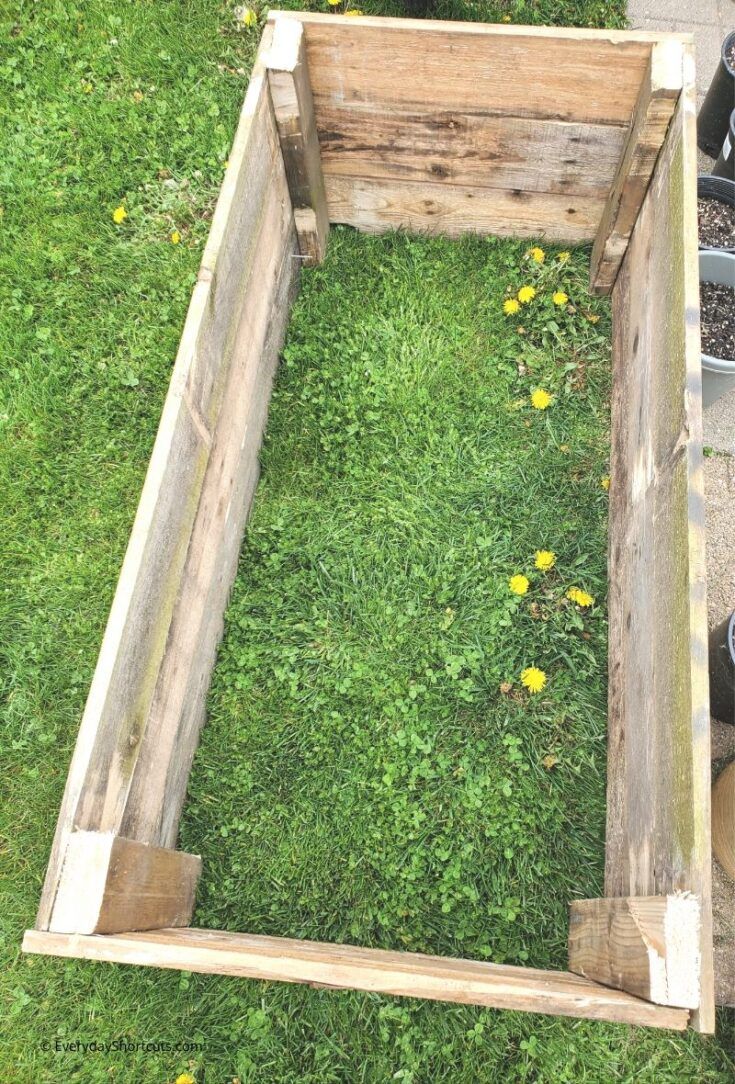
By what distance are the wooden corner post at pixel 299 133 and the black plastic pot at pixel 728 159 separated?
1675mm

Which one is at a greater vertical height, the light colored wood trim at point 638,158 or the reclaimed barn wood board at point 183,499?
the light colored wood trim at point 638,158

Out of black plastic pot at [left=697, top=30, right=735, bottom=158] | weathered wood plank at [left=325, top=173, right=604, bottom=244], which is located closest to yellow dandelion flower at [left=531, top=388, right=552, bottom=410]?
weathered wood plank at [left=325, top=173, right=604, bottom=244]

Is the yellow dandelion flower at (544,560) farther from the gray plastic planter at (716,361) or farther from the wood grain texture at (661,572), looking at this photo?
the gray plastic planter at (716,361)

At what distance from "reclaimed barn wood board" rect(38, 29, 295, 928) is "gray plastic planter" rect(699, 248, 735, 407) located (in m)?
1.61

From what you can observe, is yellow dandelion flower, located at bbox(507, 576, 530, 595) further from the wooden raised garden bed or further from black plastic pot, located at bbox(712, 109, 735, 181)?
black plastic pot, located at bbox(712, 109, 735, 181)

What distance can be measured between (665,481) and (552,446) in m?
0.91

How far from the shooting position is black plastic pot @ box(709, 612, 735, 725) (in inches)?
104

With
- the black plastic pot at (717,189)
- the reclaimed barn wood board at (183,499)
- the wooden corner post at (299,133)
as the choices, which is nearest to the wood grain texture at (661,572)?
the black plastic pot at (717,189)

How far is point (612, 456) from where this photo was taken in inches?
120

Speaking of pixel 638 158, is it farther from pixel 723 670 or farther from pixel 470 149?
pixel 723 670

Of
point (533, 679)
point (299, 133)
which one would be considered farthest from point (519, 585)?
point (299, 133)

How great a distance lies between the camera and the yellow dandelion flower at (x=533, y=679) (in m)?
2.78

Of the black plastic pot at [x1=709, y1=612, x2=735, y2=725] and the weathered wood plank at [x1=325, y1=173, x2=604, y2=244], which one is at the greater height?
the weathered wood plank at [x1=325, y1=173, x2=604, y2=244]

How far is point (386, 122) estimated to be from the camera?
9.78 feet
